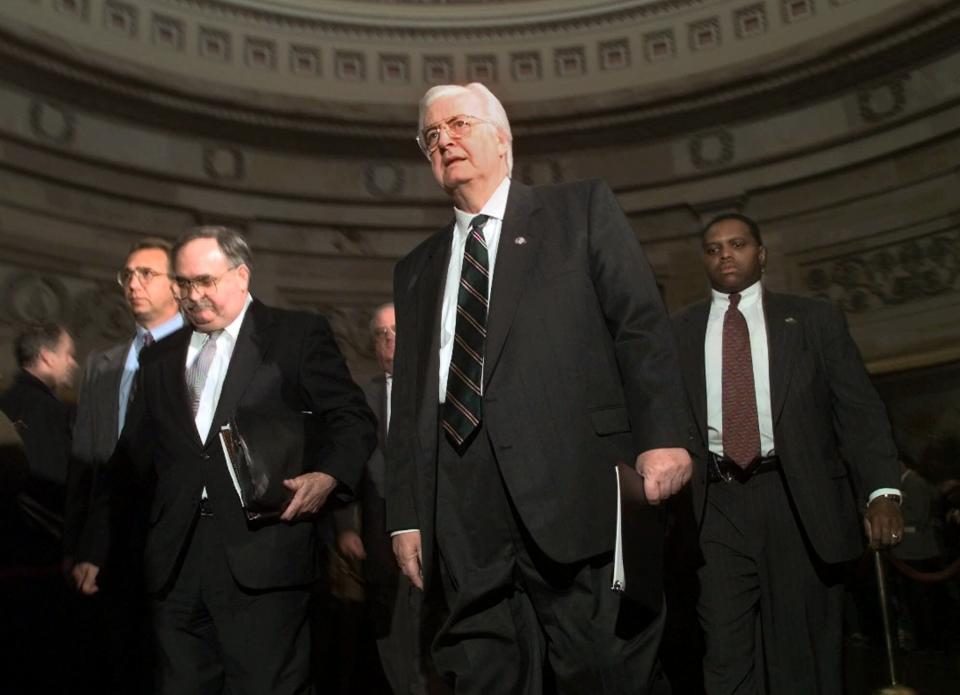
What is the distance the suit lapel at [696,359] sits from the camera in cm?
318

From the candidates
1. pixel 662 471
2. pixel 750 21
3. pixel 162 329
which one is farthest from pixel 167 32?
pixel 662 471

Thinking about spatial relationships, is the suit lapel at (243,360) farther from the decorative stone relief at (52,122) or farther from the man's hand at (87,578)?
the decorative stone relief at (52,122)

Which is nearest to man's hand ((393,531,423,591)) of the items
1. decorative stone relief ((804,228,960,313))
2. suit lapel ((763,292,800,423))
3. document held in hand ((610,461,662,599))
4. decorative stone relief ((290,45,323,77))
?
document held in hand ((610,461,662,599))

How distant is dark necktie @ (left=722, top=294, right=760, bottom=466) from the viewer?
3070 mm

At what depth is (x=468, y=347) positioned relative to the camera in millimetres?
2332

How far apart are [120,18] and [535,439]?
23.0 feet

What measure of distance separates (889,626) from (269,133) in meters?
6.47

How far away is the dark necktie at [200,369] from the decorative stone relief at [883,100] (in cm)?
608

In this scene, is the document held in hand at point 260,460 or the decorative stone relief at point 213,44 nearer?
the document held in hand at point 260,460

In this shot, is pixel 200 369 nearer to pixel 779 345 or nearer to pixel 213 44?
pixel 779 345

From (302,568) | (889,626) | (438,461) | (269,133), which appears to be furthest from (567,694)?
(269,133)

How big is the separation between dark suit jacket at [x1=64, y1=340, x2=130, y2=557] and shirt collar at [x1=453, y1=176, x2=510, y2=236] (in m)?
1.55

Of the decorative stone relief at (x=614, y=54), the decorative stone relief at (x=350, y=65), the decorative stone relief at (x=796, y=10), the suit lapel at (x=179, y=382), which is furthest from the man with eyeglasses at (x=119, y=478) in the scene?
the decorative stone relief at (x=796, y=10)

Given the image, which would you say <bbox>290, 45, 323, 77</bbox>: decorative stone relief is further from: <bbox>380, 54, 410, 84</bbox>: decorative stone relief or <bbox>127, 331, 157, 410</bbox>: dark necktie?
<bbox>127, 331, 157, 410</bbox>: dark necktie
